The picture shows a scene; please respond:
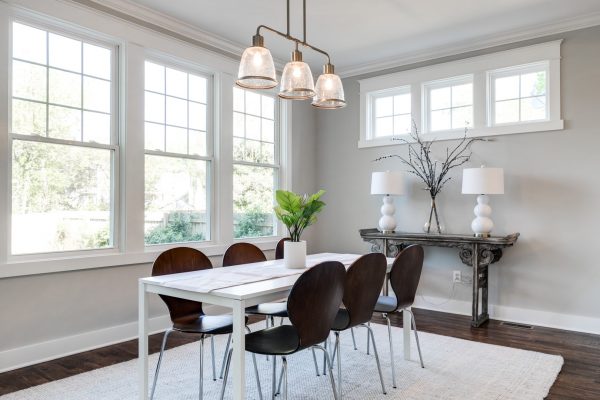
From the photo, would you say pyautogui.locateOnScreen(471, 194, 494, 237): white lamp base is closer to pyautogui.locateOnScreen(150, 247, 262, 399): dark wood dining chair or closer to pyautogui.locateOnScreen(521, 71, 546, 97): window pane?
pyautogui.locateOnScreen(521, 71, 546, 97): window pane

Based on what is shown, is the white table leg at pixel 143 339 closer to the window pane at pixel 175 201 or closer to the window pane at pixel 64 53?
the window pane at pixel 175 201

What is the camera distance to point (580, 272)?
3.93 metres

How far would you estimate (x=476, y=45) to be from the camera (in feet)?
14.6

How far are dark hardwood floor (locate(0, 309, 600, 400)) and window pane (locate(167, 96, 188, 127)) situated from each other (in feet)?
6.30

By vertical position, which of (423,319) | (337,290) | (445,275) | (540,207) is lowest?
(423,319)

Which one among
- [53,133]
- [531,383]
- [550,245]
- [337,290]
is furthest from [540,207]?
[53,133]

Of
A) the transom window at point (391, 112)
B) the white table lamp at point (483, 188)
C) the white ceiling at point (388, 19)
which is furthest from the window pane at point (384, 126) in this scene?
the white table lamp at point (483, 188)

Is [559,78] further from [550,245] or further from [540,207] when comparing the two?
[550,245]

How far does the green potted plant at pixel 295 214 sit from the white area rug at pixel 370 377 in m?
0.78

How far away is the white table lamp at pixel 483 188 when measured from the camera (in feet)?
13.0

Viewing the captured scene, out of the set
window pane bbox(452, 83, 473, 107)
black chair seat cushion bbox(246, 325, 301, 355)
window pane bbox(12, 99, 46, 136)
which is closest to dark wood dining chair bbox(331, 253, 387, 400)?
black chair seat cushion bbox(246, 325, 301, 355)

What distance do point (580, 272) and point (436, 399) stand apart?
230cm

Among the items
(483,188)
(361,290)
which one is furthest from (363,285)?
(483,188)

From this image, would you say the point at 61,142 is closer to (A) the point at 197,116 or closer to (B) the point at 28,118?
(B) the point at 28,118
